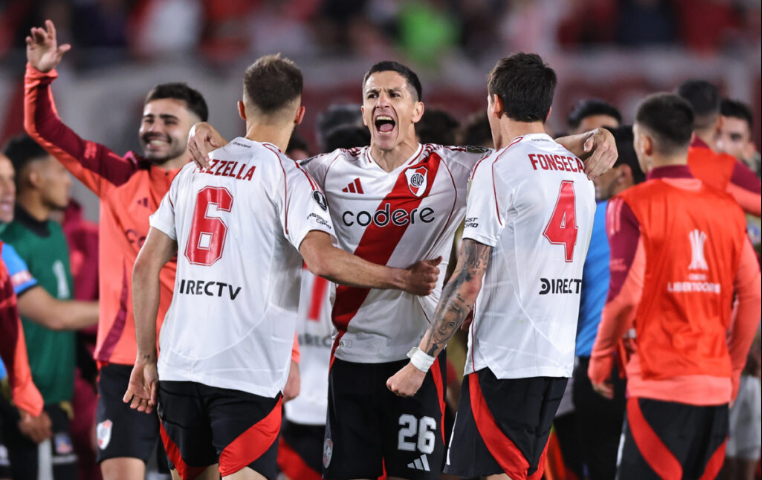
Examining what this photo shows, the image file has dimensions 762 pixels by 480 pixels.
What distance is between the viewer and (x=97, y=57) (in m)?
11.7

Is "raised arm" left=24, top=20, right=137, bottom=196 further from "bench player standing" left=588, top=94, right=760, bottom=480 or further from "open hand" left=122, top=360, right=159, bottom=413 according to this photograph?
"bench player standing" left=588, top=94, right=760, bottom=480

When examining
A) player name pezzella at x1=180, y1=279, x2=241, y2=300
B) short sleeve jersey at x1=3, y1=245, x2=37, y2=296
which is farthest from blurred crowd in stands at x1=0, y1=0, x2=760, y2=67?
player name pezzella at x1=180, y1=279, x2=241, y2=300

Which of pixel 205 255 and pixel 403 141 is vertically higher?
pixel 403 141

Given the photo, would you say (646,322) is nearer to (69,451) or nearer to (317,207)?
(317,207)

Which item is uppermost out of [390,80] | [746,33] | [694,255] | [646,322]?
[746,33]

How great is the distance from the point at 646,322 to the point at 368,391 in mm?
1858

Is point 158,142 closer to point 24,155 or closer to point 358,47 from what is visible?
point 24,155

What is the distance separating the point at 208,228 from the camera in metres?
4.39

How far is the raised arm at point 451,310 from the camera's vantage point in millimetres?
4227

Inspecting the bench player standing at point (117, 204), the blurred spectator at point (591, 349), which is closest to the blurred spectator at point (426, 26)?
the blurred spectator at point (591, 349)

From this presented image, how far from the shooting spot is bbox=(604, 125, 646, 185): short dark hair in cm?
A: 653

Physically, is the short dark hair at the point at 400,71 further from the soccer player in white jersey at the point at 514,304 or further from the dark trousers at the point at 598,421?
the dark trousers at the point at 598,421

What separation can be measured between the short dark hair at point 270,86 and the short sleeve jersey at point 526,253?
39.1 inches

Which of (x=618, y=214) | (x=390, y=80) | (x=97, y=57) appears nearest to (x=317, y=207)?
(x=390, y=80)
